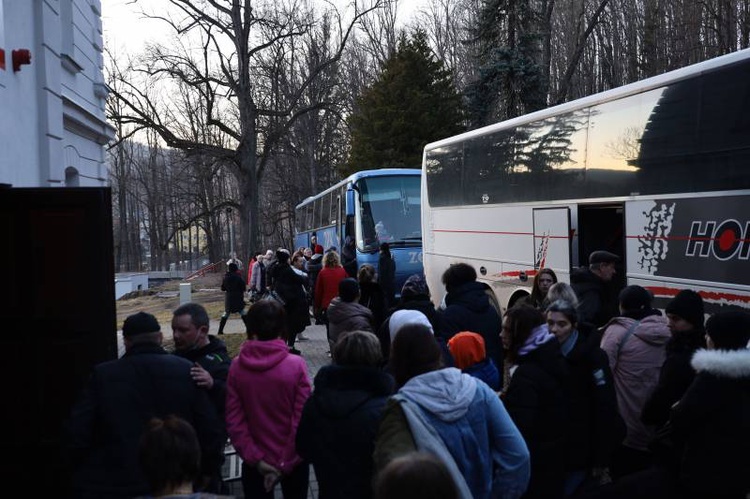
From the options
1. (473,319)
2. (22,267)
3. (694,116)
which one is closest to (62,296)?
(22,267)

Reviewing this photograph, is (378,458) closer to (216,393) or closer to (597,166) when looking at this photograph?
(216,393)

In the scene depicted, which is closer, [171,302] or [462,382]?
[462,382]

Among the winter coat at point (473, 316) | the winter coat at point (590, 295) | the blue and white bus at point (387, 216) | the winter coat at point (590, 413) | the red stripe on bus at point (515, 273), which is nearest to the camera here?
the winter coat at point (590, 413)

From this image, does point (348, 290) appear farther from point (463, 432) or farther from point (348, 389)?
point (463, 432)

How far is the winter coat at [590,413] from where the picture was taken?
4336 mm

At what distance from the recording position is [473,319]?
6242 millimetres

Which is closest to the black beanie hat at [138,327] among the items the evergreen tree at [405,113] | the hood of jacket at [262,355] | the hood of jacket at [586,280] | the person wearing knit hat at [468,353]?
the hood of jacket at [262,355]

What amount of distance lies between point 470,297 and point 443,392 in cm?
298

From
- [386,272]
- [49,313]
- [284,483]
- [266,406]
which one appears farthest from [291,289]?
[266,406]

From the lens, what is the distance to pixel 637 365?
5461mm

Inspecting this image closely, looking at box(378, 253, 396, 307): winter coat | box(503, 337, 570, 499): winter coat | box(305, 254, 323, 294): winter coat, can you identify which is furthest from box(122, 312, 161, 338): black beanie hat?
box(305, 254, 323, 294): winter coat

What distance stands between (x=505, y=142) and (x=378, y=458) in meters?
10.1

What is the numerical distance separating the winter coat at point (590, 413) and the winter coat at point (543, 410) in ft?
0.35

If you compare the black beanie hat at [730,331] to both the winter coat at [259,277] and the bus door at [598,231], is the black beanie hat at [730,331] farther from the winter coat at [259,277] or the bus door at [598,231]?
the winter coat at [259,277]
